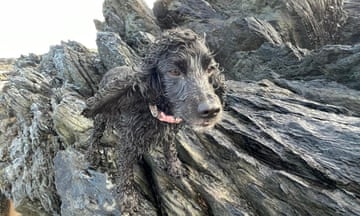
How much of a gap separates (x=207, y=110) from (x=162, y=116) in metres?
1.57

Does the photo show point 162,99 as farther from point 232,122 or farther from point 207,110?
point 232,122

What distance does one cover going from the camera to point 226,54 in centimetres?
1798

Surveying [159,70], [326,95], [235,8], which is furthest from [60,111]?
[235,8]

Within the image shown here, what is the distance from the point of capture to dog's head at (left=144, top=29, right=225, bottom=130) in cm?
767

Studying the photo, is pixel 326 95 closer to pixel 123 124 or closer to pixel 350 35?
pixel 350 35

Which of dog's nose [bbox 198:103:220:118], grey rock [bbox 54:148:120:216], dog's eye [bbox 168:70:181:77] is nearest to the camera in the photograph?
dog's nose [bbox 198:103:220:118]

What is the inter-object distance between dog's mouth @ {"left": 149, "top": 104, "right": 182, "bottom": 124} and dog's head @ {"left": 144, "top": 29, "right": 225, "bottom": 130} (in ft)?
0.18

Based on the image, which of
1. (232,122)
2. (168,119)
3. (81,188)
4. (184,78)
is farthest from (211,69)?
(81,188)

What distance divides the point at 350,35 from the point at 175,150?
1192 cm

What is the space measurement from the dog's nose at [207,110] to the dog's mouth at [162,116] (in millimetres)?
1040

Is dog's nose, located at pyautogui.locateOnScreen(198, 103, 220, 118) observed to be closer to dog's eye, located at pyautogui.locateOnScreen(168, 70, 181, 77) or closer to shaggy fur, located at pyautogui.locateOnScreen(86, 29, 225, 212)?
shaggy fur, located at pyautogui.locateOnScreen(86, 29, 225, 212)

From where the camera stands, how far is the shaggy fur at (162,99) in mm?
7840

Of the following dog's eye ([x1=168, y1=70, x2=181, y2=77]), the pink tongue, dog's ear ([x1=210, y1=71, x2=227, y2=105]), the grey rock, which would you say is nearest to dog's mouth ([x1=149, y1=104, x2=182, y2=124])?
the pink tongue

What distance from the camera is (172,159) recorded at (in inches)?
409
